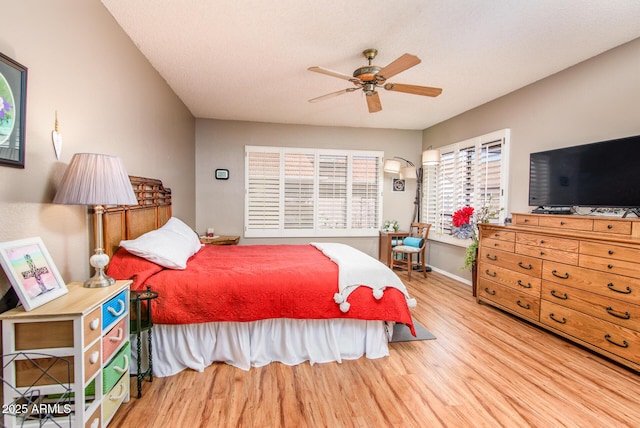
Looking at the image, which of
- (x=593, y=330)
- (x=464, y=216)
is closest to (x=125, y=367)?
(x=593, y=330)

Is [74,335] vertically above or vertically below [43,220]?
below

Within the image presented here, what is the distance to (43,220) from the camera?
158 centimetres

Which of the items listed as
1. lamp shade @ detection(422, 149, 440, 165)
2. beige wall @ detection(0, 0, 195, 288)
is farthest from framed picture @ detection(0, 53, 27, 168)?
lamp shade @ detection(422, 149, 440, 165)

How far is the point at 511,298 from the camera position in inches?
125

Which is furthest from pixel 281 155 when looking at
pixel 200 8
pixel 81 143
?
pixel 81 143

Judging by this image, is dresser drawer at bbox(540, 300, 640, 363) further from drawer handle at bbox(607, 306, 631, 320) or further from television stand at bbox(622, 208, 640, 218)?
television stand at bbox(622, 208, 640, 218)

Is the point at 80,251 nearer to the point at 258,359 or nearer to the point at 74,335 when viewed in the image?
the point at 74,335

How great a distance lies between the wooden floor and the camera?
1.72 m

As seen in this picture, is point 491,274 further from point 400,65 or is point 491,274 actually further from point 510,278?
point 400,65

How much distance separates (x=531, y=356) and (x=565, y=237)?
42.7 inches

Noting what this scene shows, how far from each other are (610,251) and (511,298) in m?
1.08

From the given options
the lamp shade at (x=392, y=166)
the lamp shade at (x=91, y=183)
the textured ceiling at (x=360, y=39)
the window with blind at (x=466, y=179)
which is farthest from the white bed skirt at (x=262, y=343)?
the lamp shade at (x=392, y=166)

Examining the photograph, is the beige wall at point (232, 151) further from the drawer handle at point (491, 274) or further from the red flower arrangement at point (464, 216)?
the drawer handle at point (491, 274)

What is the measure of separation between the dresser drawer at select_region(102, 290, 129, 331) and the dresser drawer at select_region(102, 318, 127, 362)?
0.18ft
